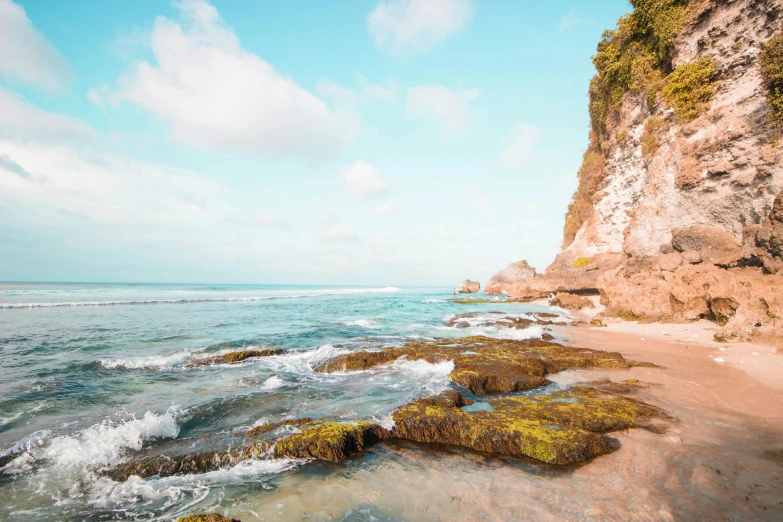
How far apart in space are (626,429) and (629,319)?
16.5 meters

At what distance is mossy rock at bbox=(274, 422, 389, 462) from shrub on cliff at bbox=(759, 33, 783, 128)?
2407cm

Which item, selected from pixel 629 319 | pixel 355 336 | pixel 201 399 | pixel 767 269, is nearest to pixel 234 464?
pixel 201 399

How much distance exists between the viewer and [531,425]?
6309 millimetres

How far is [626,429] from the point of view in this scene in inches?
253

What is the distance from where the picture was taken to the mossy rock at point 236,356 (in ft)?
42.3

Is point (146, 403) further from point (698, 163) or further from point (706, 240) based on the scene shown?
point (698, 163)

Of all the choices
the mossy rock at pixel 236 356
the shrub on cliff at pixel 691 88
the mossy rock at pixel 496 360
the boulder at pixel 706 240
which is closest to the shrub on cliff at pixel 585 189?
the shrub on cliff at pixel 691 88

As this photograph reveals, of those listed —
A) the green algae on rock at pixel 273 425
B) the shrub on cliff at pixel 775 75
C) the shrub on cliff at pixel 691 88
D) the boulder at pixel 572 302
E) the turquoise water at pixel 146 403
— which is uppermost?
the shrub on cliff at pixel 691 88

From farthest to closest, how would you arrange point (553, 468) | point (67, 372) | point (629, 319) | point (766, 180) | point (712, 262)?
1. point (629, 319)
2. point (712, 262)
3. point (766, 180)
4. point (67, 372)
5. point (553, 468)

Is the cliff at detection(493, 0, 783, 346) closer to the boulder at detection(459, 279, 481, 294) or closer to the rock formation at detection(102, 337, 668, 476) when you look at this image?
the rock formation at detection(102, 337, 668, 476)

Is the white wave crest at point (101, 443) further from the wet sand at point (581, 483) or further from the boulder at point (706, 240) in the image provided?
the boulder at point (706, 240)

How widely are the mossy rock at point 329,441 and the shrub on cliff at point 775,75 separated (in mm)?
24067

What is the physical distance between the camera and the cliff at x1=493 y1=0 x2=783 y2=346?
14.7m

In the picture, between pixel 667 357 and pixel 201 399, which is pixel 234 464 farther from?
pixel 667 357
